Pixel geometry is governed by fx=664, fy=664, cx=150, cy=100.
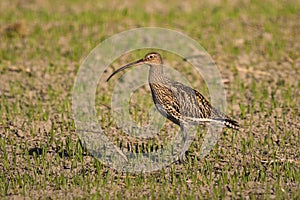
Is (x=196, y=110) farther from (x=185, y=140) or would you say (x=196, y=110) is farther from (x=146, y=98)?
(x=146, y=98)

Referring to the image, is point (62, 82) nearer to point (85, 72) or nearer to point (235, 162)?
point (85, 72)

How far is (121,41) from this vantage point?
1334 cm

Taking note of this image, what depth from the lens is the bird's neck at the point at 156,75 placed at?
28.1 feet

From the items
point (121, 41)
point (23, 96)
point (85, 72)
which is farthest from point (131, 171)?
point (121, 41)

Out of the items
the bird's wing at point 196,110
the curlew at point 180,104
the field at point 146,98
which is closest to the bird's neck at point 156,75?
the curlew at point 180,104

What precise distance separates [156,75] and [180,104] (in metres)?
0.58

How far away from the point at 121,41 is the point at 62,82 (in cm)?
230

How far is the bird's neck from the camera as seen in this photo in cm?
856

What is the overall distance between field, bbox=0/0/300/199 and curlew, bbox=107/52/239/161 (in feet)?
1.48

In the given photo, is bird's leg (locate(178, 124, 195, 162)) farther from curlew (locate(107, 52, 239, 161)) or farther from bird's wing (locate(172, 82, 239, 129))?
bird's wing (locate(172, 82, 239, 129))

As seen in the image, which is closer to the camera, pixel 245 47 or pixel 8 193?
pixel 8 193

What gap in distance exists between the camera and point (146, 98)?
35.4 feet

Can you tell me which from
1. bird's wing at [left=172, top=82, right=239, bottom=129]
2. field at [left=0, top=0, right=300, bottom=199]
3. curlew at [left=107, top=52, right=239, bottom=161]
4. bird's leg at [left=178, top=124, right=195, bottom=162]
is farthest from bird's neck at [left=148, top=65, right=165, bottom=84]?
field at [left=0, top=0, right=300, bottom=199]

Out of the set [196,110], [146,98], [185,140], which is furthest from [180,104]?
[146,98]
